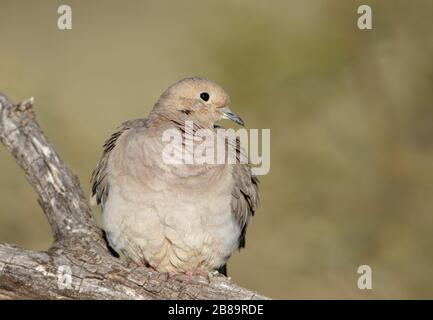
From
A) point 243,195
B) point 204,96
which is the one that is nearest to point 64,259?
point 243,195

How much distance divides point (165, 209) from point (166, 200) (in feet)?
0.18

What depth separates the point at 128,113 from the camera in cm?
928

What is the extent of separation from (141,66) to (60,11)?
960 mm

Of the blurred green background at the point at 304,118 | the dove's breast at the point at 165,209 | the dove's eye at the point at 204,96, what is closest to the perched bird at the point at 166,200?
the dove's breast at the point at 165,209

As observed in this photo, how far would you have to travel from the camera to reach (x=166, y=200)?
5.89 meters

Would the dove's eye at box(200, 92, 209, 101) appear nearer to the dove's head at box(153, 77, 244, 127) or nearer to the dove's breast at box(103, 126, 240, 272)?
the dove's head at box(153, 77, 244, 127)

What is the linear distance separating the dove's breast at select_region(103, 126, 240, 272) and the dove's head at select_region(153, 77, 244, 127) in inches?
15.3

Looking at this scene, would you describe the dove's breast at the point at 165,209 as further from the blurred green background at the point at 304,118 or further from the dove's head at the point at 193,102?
the blurred green background at the point at 304,118

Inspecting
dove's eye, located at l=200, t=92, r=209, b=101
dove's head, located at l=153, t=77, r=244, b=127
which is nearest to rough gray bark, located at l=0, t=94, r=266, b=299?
dove's head, located at l=153, t=77, r=244, b=127

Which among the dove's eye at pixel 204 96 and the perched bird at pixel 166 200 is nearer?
the perched bird at pixel 166 200

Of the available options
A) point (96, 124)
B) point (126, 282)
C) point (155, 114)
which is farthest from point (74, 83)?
point (126, 282)

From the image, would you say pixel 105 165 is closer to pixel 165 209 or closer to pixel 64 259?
pixel 165 209

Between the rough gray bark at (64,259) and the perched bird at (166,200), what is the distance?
187 millimetres

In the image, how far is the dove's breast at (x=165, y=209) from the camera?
19.4 ft
